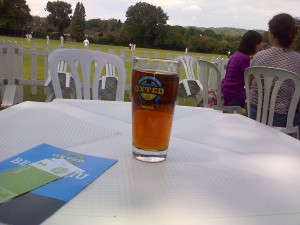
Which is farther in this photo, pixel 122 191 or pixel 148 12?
pixel 148 12

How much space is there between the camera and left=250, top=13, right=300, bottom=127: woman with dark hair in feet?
9.09

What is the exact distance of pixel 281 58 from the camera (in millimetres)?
2898

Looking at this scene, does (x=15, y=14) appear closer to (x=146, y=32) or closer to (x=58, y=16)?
(x=146, y=32)

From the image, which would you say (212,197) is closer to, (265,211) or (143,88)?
(265,211)

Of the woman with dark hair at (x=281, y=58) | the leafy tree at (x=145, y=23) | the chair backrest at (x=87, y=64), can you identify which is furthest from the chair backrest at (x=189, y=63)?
the leafy tree at (x=145, y=23)

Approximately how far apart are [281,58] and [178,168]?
2496mm

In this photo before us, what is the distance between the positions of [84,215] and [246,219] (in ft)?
0.79

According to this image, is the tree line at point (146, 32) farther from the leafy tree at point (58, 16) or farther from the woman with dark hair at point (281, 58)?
the woman with dark hair at point (281, 58)

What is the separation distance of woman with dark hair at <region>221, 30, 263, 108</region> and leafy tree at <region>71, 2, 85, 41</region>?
4731 centimetres

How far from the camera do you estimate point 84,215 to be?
477 millimetres

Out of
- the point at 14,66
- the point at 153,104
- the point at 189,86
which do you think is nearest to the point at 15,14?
the point at 14,66

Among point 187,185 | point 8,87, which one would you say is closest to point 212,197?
point 187,185

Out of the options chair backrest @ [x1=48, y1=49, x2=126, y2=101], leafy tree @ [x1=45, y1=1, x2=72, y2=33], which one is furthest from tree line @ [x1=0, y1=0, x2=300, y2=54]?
chair backrest @ [x1=48, y1=49, x2=126, y2=101]

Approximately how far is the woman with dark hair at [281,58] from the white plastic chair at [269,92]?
60 mm
